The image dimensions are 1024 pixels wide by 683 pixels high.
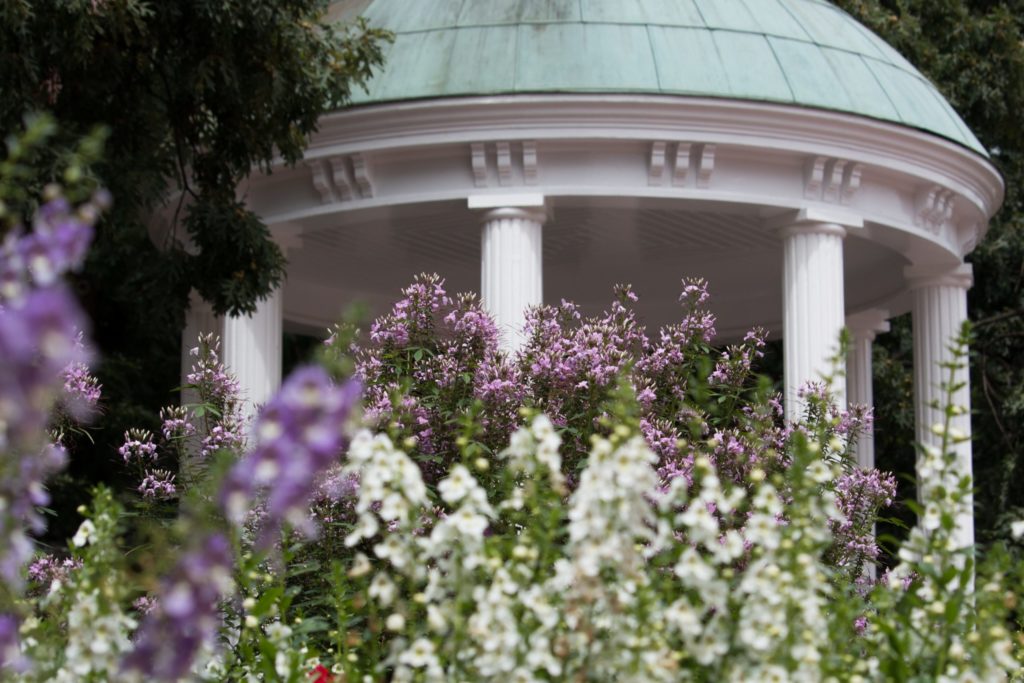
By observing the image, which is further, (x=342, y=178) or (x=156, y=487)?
(x=342, y=178)

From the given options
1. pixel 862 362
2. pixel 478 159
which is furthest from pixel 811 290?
pixel 862 362

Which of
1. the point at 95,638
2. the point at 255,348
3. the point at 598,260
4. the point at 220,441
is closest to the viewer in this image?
the point at 95,638

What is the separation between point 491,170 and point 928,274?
18.2 feet

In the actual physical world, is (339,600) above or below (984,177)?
below

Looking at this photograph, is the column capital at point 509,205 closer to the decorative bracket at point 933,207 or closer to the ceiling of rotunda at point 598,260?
the ceiling of rotunda at point 598,260

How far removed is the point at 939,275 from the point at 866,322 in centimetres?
327

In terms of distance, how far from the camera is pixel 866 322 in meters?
20.8

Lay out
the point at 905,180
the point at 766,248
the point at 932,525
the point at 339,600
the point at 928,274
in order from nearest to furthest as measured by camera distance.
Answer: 1. the point at 932,525
2. the point at 339,600
3. the point at 905,180
4. the point at 928,274
5. the point at 766,248

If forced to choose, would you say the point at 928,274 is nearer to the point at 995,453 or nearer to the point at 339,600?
the point at 995,453

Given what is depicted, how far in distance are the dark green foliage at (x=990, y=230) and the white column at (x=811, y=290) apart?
795cm

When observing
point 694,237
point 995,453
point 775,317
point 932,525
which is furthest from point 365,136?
point 995,453

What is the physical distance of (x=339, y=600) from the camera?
18.7 feet

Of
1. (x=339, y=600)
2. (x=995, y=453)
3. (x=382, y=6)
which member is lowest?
(x=339, y=600)

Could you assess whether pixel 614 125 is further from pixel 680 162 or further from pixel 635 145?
pixel 680 162
